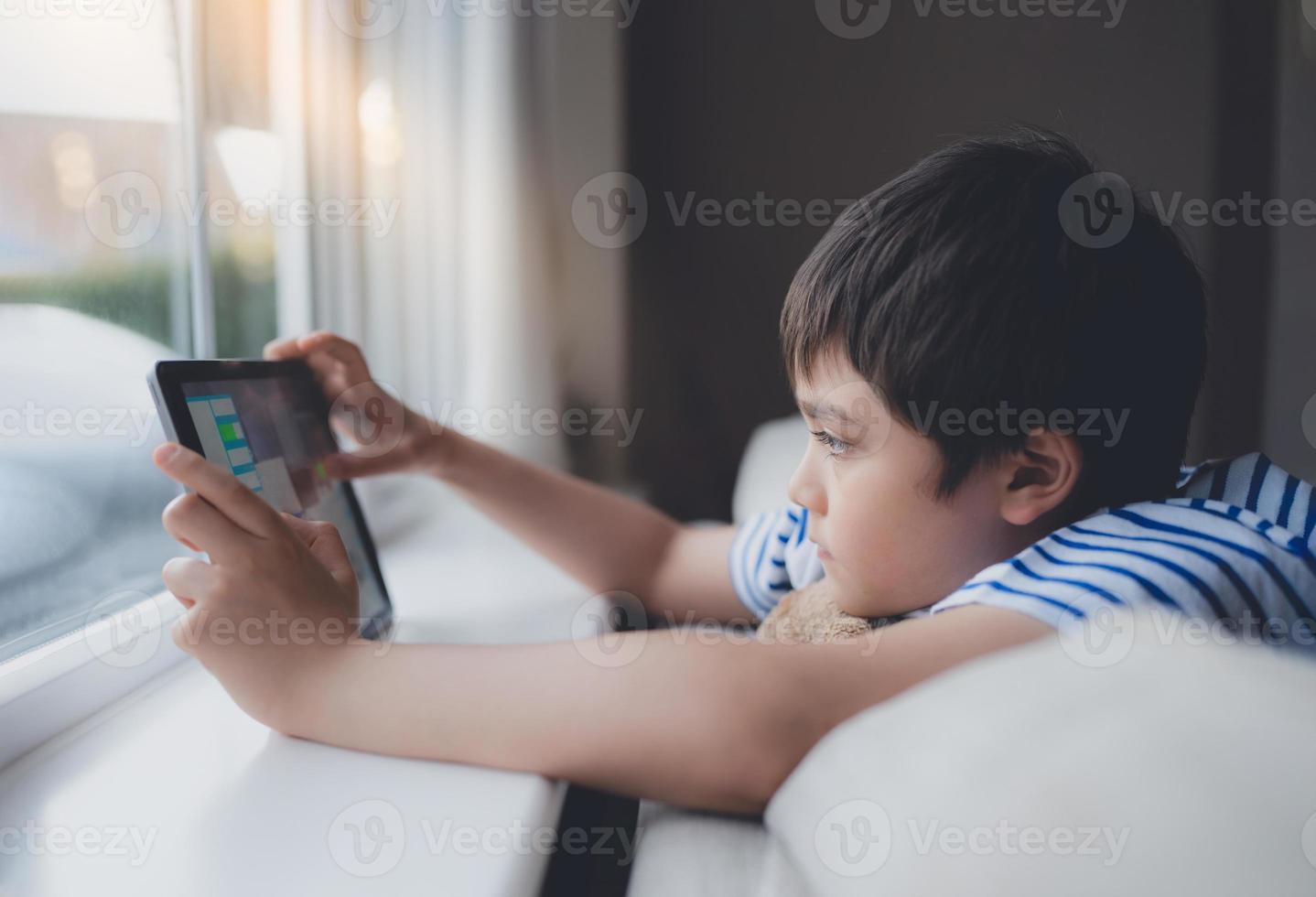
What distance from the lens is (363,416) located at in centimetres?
82

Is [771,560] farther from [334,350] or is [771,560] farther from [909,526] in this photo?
[334,350]

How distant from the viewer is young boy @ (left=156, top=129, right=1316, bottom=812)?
17.7 inches

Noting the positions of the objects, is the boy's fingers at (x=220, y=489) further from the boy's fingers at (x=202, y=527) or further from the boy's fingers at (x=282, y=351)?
the boy's fingers at (x=282, y=351)

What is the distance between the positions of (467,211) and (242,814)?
117 centimetres

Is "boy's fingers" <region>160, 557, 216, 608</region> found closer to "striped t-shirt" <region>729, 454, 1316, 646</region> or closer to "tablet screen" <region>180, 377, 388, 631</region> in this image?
"tablet screen" <region>180, 377, 388, 631</region>

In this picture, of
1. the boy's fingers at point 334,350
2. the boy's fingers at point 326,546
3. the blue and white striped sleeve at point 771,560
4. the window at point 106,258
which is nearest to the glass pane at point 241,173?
the window at point 106,258

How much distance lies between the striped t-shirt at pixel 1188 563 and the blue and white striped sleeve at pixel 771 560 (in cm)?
25

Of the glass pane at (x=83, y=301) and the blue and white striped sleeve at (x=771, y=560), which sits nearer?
the glass pane at (x=83, y=301)

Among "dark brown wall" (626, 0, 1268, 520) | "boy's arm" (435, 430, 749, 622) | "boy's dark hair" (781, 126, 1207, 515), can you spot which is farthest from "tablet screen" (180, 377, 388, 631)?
"dark brown wall" (626, 0, 1268, 520)

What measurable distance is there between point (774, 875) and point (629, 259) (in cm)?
151

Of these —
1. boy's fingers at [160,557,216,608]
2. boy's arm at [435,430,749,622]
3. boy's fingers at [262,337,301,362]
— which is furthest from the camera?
boy's arm at [435,430,749,622]

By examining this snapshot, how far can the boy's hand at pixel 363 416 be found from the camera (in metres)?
0.79

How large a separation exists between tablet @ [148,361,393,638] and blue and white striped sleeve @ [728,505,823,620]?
33 cm

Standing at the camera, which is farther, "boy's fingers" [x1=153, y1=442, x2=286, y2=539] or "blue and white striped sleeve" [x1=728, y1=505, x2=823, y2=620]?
"blue and white striped sleeve" [x1=728, y1=505, x2=823, y2=620]
